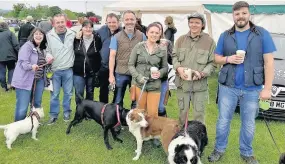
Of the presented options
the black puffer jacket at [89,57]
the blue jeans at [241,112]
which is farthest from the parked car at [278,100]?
the black puffer jacket at [89,57]

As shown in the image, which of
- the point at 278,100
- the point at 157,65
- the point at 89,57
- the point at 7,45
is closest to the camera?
the point at 157,65

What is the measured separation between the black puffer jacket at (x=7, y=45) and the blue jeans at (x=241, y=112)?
245 inches

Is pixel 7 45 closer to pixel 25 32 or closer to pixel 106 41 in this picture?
pixel 25 32

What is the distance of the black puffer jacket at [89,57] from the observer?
516 cm

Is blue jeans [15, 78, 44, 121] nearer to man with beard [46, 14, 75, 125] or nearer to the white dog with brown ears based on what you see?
the white dog with brown ears

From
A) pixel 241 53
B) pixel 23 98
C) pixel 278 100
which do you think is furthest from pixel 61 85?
pixel 278 100

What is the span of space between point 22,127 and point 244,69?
135 inches

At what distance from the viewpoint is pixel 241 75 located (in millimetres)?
3807

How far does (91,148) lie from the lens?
15.3ft

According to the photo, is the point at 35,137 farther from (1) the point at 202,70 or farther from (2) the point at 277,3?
(2) the point at 277,3

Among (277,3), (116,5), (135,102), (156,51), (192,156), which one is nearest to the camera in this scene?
(192,156)

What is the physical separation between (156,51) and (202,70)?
75cm

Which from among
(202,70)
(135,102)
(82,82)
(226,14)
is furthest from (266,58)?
(226,14)

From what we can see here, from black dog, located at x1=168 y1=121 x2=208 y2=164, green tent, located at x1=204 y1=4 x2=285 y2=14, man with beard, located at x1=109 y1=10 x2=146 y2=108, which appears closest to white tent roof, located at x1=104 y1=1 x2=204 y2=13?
green tent, located at x1=204 y1=4 x2=285 y2=14
